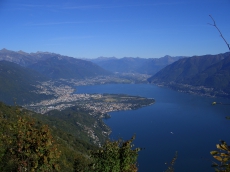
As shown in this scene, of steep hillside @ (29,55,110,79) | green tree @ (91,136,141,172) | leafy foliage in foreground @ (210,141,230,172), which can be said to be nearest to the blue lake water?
green tree @ (91,136,141,172)

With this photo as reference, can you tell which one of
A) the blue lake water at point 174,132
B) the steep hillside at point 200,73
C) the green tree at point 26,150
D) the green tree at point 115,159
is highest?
the steep hillside at point 200,73

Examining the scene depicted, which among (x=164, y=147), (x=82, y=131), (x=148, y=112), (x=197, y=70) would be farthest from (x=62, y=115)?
(x=197, y=70)

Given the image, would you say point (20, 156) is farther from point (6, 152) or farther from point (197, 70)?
point (197, 70)

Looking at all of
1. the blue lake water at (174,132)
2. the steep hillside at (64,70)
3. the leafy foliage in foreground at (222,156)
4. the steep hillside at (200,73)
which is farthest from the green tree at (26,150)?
the steep hillside at (64,70)

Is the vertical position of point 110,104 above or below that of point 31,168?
below

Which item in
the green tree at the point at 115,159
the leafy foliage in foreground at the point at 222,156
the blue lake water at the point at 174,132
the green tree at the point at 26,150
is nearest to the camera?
the leafy foliage in foreground at the point at 222,156

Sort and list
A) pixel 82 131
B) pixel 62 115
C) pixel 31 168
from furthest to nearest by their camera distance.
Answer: pixel 62 115 < pixel 82 131 < pixel 31 168

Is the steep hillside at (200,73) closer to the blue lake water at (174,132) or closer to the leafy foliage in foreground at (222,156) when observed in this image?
the blue lake water at (174,132)
